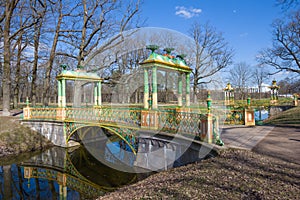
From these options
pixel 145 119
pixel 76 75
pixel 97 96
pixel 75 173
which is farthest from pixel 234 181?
pixel 76 75

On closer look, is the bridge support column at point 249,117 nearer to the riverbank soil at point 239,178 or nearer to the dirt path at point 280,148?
the dirt path at point 280,148

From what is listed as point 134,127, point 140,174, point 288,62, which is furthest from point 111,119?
point 288,62

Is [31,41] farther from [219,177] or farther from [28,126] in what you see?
[219,177]

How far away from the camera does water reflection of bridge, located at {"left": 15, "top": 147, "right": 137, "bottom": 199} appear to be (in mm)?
9055

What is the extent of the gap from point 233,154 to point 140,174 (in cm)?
501

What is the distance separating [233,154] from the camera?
19.7 feet

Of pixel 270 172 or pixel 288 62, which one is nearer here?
pixel 270 172

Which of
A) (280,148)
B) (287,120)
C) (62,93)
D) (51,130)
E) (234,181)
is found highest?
(62,93)

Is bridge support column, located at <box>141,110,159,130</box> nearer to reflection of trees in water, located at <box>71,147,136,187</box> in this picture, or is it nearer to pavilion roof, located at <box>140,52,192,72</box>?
pavilion roof, located at <box>140,52,192,72</box>

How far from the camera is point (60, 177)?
33.6ft

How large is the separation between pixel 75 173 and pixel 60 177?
2.61 ft

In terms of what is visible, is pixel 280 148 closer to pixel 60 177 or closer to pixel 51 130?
pixel 60 177

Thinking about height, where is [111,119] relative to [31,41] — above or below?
below

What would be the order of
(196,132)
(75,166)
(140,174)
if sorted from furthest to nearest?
(75,166) → (140,174) → (196,132)
